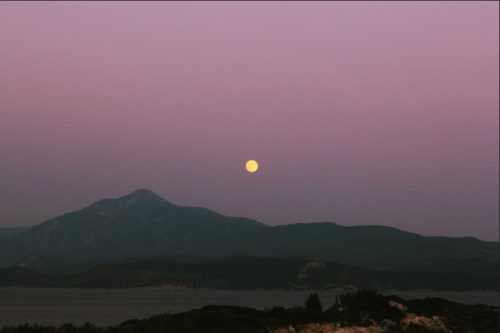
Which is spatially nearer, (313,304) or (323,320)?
(323,320)

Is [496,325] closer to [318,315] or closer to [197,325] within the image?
[318,315]

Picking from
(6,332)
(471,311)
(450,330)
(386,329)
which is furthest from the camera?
(471,311)

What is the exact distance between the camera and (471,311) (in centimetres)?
7819

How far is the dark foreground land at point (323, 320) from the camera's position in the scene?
50.1 meters

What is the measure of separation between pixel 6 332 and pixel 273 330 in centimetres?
2397

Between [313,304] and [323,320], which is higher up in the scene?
[313,304]

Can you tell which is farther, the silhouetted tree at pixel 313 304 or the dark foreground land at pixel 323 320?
the silhouetted tree at pixel 313 304

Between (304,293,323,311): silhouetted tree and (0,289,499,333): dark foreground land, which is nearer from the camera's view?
(0,289,499,333): dark foreground land

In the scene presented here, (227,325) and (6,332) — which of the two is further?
(227,325)

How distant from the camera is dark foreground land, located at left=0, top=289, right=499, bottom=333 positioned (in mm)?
50125

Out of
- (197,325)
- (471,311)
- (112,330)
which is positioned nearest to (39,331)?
(112,330)

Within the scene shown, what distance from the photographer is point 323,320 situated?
194 ft

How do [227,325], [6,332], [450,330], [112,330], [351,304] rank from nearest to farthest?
[6,332], [112,330], [227,325], [450,330], [351,304]

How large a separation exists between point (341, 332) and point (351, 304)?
1415 centimetres
